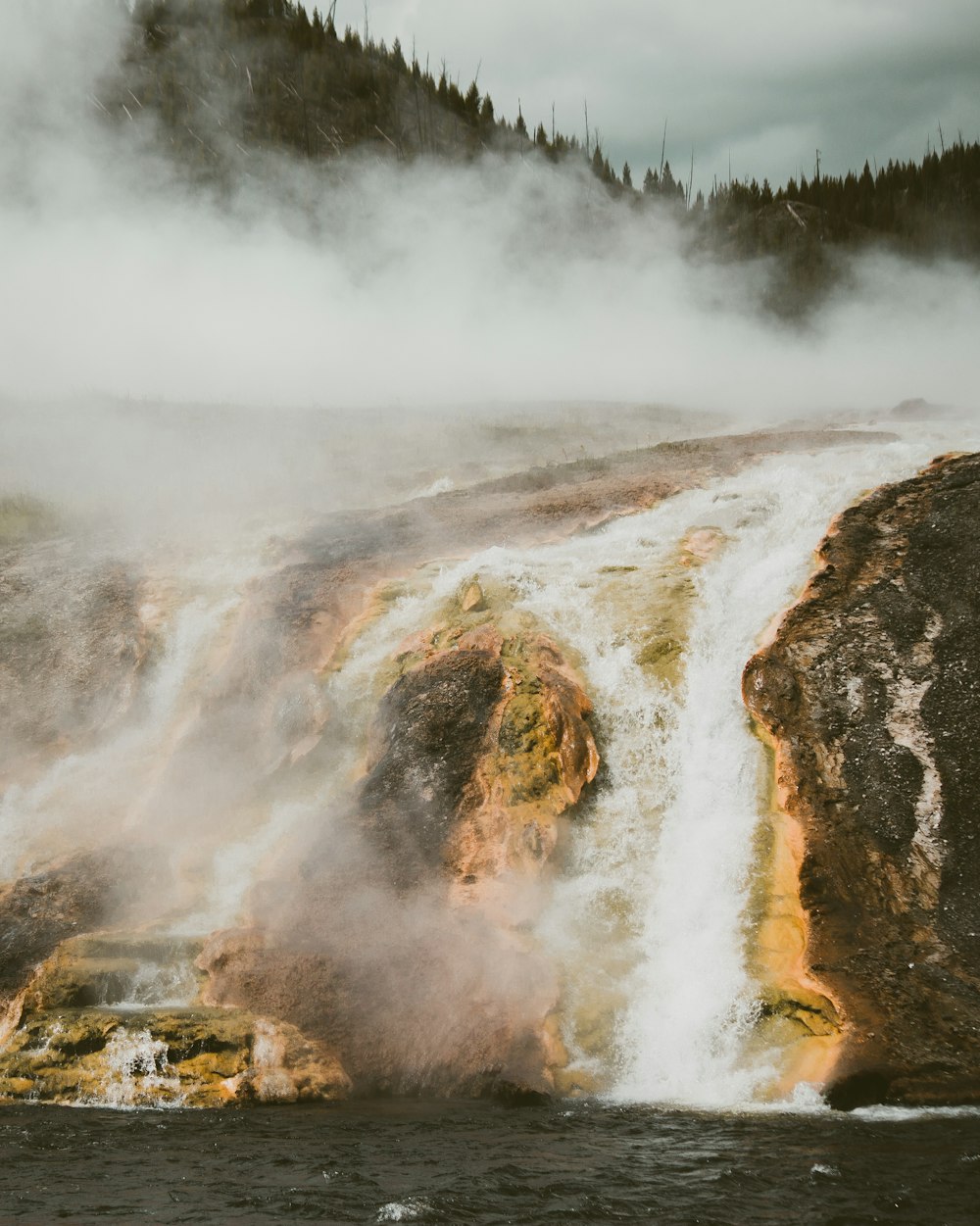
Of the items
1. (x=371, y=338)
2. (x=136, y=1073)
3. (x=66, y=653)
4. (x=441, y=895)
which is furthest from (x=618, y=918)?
(x=371, y=338)

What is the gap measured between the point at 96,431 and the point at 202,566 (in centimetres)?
1348

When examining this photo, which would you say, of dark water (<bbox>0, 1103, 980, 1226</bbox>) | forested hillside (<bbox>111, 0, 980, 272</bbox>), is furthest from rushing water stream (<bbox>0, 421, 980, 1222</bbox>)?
forested hillside (<bbox>111, 0, 980, 272</bbox>)

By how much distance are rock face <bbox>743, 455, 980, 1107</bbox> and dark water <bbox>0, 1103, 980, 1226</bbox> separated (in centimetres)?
85

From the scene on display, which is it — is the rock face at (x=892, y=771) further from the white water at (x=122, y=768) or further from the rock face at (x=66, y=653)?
the rock face at (x=66, y=653)

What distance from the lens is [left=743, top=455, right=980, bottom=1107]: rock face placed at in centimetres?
818

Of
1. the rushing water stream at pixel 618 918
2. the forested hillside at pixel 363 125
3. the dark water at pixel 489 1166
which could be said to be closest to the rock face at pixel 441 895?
the rushing water stream at pixel 618 918

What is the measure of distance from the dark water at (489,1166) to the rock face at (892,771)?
0.85 meters

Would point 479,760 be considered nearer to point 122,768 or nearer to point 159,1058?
point 159,1058

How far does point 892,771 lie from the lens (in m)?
9.78

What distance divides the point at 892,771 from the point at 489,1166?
563cm

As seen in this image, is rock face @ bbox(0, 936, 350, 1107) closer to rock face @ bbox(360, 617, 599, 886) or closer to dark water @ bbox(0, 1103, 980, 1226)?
dark water @ bbox(0, 1103, 980, 1226)

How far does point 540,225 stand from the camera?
58.7 metres

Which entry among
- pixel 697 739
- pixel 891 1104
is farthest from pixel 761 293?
pixel 891 1104

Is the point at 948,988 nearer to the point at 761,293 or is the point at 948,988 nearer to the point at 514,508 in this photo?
the point at 514,508
